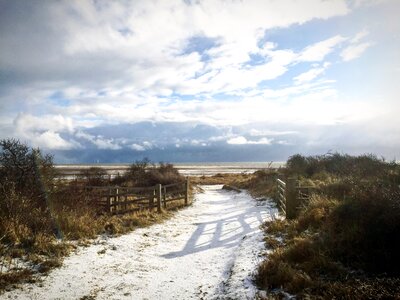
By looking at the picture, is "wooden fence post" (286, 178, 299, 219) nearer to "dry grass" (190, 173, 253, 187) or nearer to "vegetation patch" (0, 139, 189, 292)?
"vegetation patch" (0, 139, 189, 292)

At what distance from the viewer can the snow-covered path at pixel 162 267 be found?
6.61 meters

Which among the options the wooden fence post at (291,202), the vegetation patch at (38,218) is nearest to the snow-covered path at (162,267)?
the vegetation patch at (38,218)

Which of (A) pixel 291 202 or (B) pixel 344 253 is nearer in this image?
(B) pixel 344 253

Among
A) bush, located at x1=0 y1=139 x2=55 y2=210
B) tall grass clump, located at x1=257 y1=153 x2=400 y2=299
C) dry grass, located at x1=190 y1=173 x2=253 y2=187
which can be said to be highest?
bush, located at x1=0 y1=139 x2=55 y2=210

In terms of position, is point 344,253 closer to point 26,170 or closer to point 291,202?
point 291,202

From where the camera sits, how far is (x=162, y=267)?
842 centimetres

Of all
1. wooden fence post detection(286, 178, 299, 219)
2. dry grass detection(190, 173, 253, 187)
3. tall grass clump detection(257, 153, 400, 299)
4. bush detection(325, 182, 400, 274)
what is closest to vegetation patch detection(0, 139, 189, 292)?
tall grass clump detection(257, 153, 400, 299)

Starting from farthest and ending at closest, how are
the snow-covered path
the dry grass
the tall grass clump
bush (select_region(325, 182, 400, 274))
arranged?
the dry grass → the snow-covered path → bush (select_region(325, 182, 400, 274)) → the tall grass clump

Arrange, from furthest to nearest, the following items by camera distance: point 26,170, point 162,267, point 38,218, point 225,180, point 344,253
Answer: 1. point 225,180
2. point 26,170
3. point 38,218
4. point 162,267
5. point 344,253

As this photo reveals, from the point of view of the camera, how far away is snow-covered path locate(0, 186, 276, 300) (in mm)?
6613

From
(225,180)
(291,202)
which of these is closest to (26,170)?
(291,202)

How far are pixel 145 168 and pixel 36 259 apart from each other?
Result: 20.6 metres

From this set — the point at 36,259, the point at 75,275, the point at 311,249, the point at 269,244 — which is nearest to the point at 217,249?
the point at 269,244

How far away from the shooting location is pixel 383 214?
721cm
